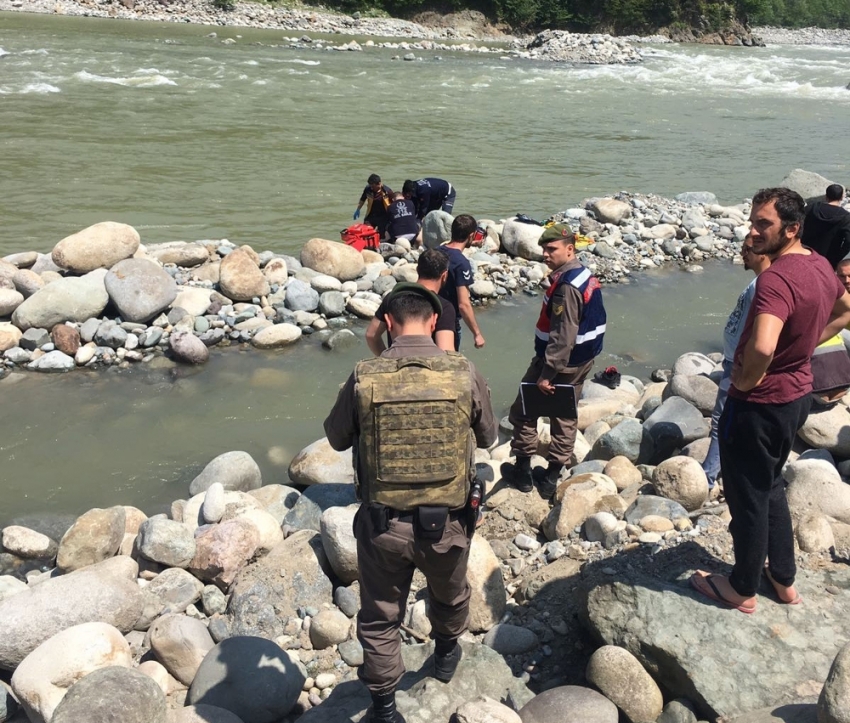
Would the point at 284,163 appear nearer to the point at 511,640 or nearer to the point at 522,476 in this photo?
the point at 522,476

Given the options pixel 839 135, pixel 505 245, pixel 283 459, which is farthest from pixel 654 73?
pixel 283 459

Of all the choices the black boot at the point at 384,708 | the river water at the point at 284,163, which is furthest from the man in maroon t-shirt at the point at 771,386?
the river water at the point at 284,163

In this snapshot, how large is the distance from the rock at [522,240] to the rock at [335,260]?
7.54ft

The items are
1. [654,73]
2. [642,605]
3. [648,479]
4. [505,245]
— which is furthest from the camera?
[654,73]

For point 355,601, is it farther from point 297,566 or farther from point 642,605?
point 642,605

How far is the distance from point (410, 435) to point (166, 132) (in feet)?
56.8

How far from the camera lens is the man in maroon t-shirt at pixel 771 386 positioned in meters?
2.93

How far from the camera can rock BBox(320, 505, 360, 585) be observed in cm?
427

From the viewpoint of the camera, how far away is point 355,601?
4.21 metres

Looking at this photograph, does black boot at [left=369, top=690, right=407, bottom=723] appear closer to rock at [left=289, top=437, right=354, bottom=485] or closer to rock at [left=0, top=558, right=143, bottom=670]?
rock at [left=0, top=558, right=143, bottom=670]

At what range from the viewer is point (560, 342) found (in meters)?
4.70

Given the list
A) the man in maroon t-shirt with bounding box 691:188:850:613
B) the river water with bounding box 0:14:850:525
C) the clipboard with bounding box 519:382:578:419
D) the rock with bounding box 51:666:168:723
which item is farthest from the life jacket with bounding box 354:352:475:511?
the river water with bounding box 0:14:850:525

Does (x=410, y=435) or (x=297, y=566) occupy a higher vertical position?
(x=410, y=435)

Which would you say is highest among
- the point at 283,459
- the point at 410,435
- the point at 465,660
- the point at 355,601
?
the point at 410,435
